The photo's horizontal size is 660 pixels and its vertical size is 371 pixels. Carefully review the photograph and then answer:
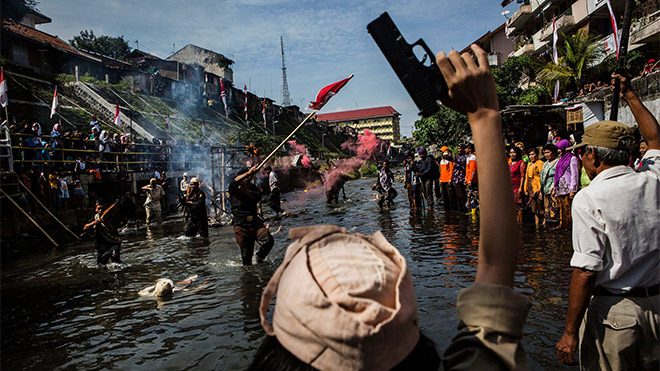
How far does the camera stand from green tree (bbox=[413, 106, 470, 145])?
91.1 ft

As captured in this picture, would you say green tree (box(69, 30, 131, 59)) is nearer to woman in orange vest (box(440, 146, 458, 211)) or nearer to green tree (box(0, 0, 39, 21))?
green tree (box(0, 0, 39, 21))

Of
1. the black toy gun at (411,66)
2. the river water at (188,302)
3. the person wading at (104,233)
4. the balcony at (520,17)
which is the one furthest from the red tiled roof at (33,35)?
the balcony at (520,17)

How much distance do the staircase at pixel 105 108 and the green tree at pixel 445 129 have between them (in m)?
18.4

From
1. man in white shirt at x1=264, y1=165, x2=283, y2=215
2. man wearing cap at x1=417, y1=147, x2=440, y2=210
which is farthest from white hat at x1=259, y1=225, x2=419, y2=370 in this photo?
man in white shirt at x1=264, y1=165, x2=283, y2=215

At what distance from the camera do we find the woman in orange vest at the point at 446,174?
557 inches

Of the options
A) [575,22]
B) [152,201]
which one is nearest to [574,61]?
[575,22]

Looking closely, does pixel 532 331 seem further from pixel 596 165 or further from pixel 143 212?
pixel 143 212

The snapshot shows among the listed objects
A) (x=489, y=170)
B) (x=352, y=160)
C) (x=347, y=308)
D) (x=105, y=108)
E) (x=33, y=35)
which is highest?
(x=33, y=35)

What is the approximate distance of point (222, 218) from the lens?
17.0 metres

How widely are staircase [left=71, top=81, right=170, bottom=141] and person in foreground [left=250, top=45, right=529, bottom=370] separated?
3004 centimetres

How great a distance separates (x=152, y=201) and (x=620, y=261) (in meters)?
18.0

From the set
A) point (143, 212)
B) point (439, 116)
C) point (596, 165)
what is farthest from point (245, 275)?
point (439, 116)

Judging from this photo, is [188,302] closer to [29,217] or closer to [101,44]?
[29,217]

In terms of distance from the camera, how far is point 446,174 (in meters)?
14.4
